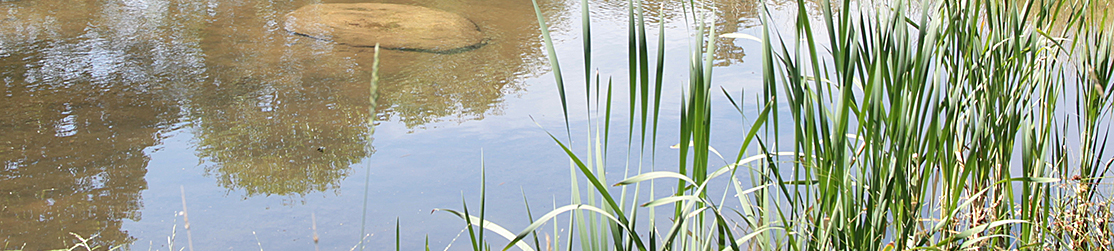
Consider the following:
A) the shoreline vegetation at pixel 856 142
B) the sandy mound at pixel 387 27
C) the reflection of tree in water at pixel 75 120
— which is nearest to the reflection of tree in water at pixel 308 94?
the sandy mound at pixel 387 27

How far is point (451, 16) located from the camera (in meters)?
5.48

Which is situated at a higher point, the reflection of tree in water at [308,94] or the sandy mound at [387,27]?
the sandy mound at [387,27]

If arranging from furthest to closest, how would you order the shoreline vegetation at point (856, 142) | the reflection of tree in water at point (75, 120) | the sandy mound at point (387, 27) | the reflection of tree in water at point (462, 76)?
1. the sandy mound at point (387, 27)
2. the reflection of tree in water at point (462, 76)
3. the reflection of tree in water at point (75, 120)
4. the shoreline vegetation at point (856, 142)

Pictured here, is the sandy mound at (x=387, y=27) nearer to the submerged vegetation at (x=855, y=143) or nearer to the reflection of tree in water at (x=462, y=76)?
the reflection of tree in water at (x=462, y=76)

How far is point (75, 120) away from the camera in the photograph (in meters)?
3.11

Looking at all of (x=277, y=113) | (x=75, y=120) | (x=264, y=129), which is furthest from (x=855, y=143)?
(x=75, y=120)

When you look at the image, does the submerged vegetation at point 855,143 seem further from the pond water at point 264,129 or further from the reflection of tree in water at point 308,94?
the reflection of tree in water at point 308,94

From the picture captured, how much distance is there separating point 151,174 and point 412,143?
91 cm

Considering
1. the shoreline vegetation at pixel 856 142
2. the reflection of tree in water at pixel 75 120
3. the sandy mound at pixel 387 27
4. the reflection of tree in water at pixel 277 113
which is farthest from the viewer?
the sandy mound at pixel 387 27

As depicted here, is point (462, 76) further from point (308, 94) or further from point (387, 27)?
point (387, 27)

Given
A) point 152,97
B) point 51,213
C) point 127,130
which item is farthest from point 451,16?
point 51,213

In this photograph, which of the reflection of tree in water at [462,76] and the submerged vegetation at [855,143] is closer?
the submerged vegetation at [855,143]

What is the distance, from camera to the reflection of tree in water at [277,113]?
263cm

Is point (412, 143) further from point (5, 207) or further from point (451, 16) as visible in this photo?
point (451, 16)
